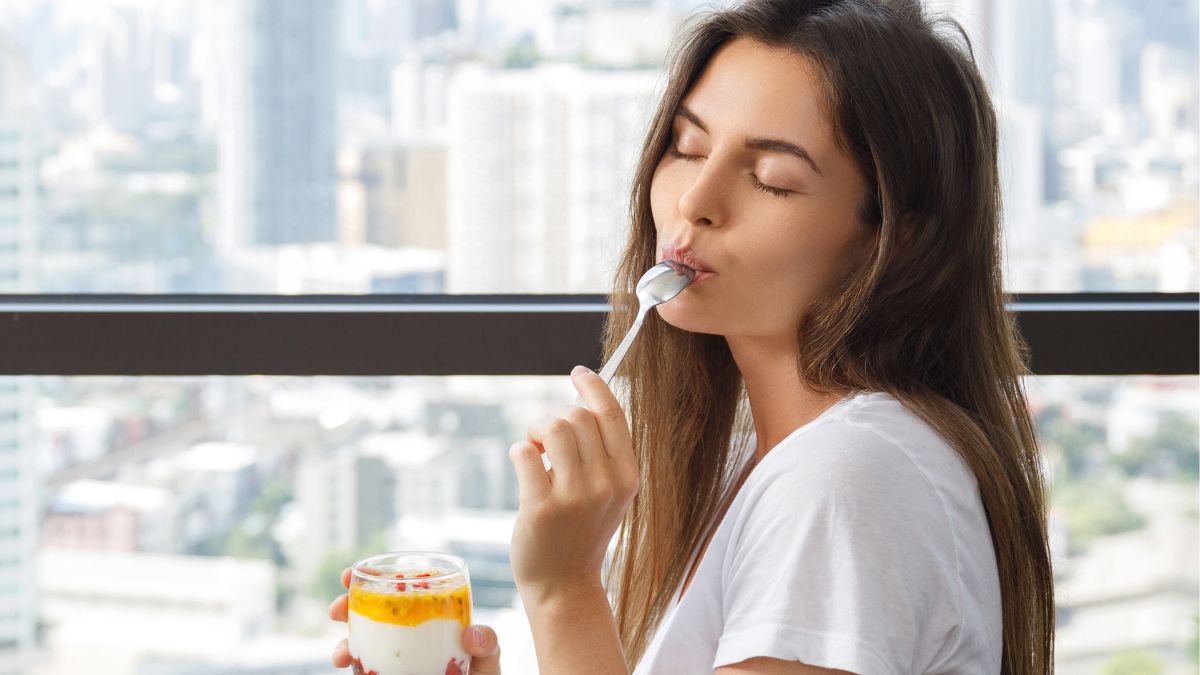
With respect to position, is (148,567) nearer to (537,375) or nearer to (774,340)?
(537,375)

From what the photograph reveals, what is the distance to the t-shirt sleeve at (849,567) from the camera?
83 centimetres

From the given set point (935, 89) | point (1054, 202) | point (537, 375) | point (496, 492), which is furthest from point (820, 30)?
point (496, 492)

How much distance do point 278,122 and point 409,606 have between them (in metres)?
1.22

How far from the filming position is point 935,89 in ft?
3.32

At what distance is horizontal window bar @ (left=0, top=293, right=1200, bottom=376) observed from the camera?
1.36m

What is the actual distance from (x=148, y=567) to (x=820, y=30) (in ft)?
6.35

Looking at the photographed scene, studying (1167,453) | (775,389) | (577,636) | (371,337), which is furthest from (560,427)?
(1167,453)

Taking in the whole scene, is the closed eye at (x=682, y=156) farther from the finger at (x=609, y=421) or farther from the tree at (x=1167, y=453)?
the tree at (x=1167, y=453)

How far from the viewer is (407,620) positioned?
92 centimetres

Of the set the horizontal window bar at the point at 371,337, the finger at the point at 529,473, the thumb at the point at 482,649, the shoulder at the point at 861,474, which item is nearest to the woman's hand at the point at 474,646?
the thumb at the point at 482,649

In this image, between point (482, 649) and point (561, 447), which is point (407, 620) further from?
point (561, 447)

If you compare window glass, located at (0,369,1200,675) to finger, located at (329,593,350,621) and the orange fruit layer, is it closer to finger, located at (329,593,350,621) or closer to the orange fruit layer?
finger, located at (329,593,350,621)

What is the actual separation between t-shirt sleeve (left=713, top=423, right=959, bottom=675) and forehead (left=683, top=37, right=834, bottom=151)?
292 mm

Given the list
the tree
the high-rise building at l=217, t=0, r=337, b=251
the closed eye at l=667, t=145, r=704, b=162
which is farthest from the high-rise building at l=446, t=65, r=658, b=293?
the tree
